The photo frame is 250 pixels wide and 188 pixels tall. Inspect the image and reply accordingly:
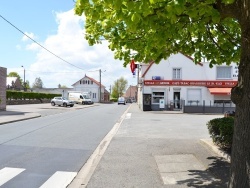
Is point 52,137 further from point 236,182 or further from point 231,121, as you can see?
point 236,182

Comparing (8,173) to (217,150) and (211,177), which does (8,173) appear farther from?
(217,150)

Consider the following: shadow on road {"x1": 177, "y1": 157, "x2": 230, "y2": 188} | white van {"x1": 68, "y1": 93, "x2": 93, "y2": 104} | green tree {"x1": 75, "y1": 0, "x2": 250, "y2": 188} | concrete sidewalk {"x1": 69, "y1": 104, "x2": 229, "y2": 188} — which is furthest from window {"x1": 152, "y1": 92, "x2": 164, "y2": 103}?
green tree {"x1": 75, "y1": 0, "x2": 250, "y2": 188}

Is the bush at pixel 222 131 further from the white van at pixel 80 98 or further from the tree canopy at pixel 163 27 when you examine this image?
the white van at pixel 80 98

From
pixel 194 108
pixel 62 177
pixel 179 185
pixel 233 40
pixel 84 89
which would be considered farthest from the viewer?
pixel 84 89

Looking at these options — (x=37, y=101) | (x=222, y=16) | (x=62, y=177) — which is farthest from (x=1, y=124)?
(x=37, y=101)

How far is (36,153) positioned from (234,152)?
22.9 ft

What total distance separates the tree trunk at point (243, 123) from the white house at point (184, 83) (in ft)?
116

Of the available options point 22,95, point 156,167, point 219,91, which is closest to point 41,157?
point 156,167

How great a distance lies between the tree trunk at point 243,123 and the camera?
15.8 feet

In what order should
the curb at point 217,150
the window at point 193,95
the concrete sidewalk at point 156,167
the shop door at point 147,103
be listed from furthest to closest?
the window at point 193,95 → the shop door at point 147,103 → the curb at point 217,150 → the concrete sidewalk at point 156,167

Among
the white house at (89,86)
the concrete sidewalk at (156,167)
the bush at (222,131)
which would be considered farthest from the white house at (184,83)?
the white house at (89,86)

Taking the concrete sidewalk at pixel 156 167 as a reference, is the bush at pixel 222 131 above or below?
above

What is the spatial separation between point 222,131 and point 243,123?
5093 millimetres

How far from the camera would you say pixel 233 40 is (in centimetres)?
875
